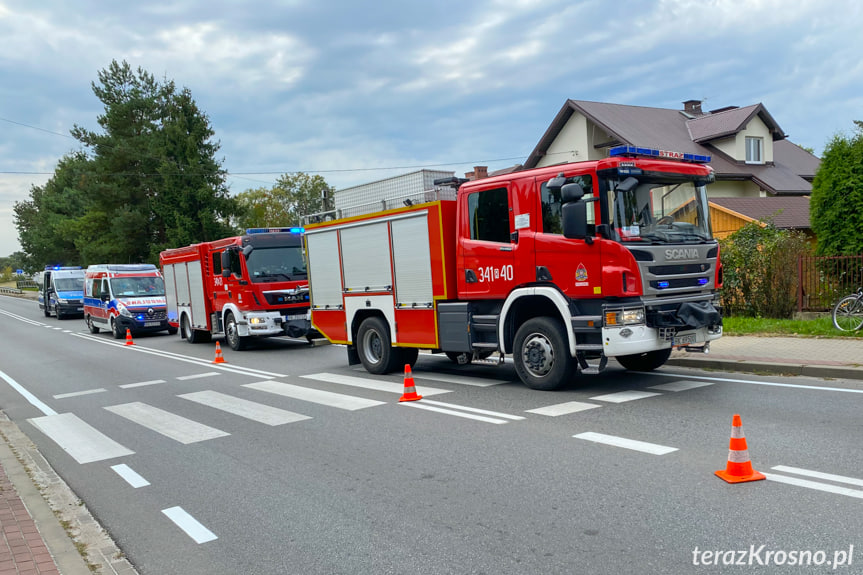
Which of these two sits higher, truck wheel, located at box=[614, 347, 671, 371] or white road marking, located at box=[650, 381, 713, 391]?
truck wheel, located at box=[614, 347, 671, 371]

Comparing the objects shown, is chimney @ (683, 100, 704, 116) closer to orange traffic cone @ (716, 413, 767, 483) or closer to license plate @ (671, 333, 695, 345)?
license plate @ (671, 333, 695, 345)

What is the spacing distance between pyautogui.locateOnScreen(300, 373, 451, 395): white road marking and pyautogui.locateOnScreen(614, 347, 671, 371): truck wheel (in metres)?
2.79

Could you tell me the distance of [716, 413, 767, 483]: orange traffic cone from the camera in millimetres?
5047

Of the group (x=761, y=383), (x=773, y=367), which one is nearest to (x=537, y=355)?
(x=761, y=383)

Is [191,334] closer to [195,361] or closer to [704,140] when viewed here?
[195,361]

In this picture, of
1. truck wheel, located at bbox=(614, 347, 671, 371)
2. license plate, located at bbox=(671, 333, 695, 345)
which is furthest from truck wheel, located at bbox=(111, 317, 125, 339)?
license plate, located at bbox=(671, 333, 695, 345)

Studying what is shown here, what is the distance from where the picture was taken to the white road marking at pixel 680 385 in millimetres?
8776

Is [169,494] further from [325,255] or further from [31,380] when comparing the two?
[31,380]

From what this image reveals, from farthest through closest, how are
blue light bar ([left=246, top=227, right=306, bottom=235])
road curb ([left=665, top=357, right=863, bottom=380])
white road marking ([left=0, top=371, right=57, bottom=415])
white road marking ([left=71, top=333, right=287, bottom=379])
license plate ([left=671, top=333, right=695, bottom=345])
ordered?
blue light bar ([left=246, top=227, right=306, bottom=235]) → white road marking ([left=71, top=333, right=287, bottom=379]) → white road marking ([left=0, top=371, right=57, bottom=415]) → road curb ([left=665, top=357, right=863, bottom=380]) → license plate ([left=671, top=333, right=695, bottom=345])

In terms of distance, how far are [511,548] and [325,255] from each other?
30.3 ft

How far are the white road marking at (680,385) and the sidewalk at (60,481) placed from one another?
127 centimetres

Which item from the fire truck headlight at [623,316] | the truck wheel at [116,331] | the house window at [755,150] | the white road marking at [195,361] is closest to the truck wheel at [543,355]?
the fire truck headlight at [623,316]

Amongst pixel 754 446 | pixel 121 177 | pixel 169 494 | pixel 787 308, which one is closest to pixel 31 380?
pixel 169 494

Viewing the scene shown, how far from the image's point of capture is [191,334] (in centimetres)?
2073
